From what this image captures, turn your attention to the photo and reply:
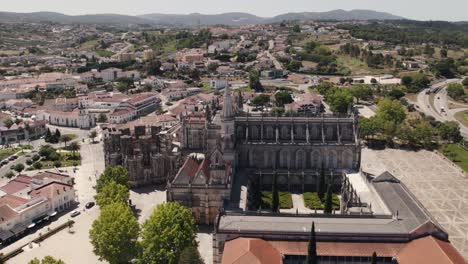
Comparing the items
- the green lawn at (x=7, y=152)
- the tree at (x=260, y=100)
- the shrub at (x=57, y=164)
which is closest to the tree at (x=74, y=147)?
the shrub at (x=57, y=164)

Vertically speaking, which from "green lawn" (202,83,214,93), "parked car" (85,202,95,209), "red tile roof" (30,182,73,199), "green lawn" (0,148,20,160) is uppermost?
"green lawn" (202,83,214,93)

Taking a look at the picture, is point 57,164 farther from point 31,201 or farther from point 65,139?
point 31,201

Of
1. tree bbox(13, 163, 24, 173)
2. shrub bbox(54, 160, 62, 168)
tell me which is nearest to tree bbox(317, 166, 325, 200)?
shrub bbox(54, 160, 62, 168)

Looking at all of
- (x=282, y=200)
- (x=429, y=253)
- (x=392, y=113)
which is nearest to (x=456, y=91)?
(x=392, y=113)

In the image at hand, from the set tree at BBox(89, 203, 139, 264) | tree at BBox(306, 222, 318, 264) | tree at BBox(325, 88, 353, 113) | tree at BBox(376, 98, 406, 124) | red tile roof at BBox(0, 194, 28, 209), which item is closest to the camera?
tree at BBox(306, 222, 318, 264)

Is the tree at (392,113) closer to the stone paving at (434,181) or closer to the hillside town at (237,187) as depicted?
the hillside town at (237,187)

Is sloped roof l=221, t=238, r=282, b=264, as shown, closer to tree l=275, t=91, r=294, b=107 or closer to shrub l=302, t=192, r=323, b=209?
shrub l=302, t=192, r=323, b=209

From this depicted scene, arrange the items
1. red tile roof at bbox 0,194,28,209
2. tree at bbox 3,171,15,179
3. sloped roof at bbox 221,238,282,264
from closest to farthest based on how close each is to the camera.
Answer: sloped roof at bbox 221,238,282,264 < red tile roof at bbox 0,194,28,209 < tree at bbox 3,171,15,179
